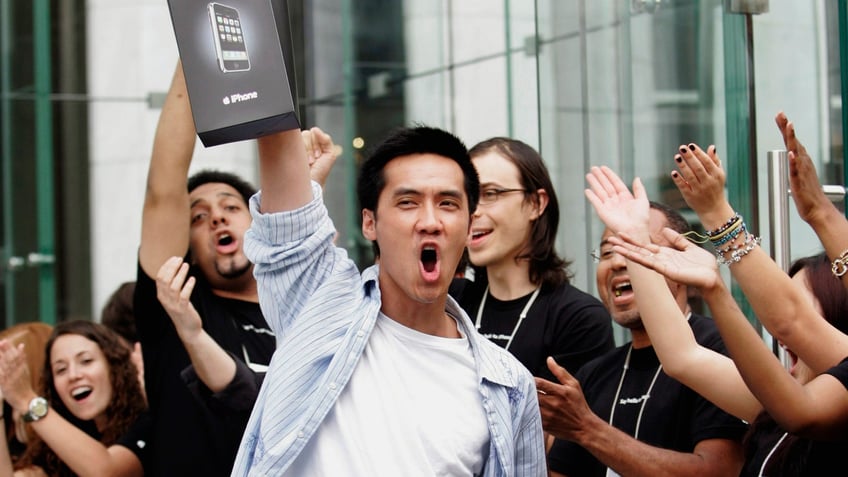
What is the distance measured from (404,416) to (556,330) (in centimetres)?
123

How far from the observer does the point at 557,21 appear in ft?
16.2

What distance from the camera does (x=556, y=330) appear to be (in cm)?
390

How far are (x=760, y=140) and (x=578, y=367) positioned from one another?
0.97m

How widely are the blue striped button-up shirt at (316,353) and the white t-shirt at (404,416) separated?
1.7 inches

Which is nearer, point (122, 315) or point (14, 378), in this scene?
point (14, 378)

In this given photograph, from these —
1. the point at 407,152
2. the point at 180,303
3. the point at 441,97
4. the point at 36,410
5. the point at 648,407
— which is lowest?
the point at 36,410

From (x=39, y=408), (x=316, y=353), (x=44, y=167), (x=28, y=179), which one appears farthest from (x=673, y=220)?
(x=28, y=179)

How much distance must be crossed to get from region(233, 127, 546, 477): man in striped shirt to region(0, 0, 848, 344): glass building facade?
4.00 feet

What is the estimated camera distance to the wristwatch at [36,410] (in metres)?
4.63

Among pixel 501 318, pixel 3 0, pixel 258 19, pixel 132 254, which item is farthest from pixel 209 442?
pixel 3 0

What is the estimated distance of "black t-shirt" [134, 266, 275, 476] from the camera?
413 centimetres

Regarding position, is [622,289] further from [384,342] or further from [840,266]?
[384,342]

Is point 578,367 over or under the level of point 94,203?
under

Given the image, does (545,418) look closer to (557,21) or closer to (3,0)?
(557,21)
